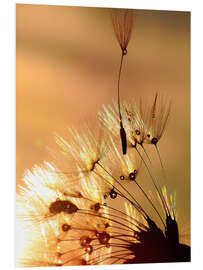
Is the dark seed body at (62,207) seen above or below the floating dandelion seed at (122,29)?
below

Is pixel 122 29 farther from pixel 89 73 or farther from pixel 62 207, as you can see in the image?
pixel 62 207

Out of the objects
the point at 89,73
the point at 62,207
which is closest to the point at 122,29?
the point at 89,73

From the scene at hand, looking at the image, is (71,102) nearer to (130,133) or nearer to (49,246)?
(130,133)

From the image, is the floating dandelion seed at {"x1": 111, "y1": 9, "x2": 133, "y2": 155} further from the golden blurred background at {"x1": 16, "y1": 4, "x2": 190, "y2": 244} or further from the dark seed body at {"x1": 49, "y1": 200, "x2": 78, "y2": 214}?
the dark seed body at {"x1": 49, "y1": 200, "x2": 78, "y2": 214}

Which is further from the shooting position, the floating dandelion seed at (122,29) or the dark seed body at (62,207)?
the floating dandelion seed at (122,29)

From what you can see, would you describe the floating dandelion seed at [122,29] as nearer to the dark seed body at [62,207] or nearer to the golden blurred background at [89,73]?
the golden blurred background at [89,73]

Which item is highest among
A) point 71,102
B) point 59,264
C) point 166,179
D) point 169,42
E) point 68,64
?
point 169,42

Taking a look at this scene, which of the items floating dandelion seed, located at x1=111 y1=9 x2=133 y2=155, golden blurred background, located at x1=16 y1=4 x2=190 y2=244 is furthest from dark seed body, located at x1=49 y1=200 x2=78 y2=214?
floating dandelion seed, located at x1=111 y1=9 x2=133 y2=155

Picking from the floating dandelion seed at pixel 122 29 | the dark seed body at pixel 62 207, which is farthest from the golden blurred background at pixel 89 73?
the dark seed body at pixel 62 207
